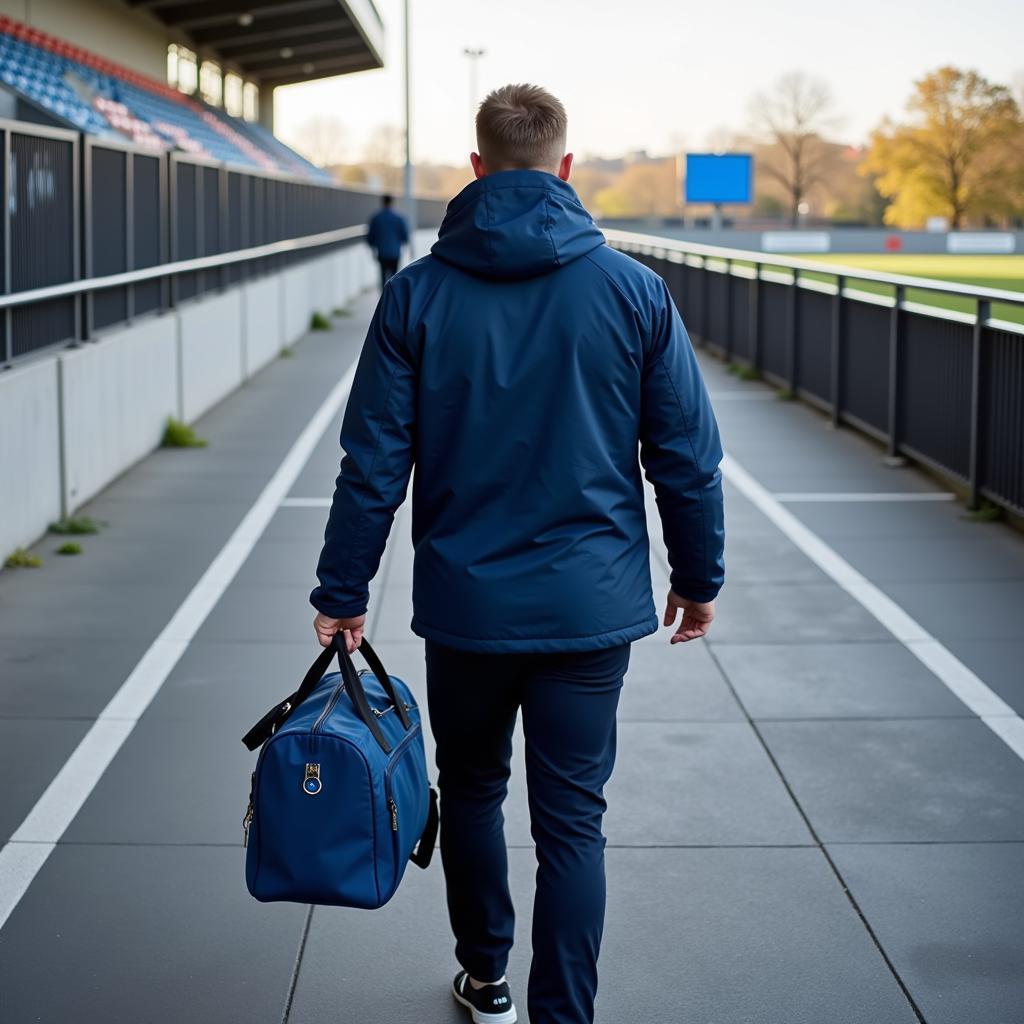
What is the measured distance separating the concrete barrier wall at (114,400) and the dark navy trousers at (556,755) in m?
6.53

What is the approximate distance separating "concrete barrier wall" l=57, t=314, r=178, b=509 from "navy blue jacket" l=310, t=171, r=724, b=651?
6641mm

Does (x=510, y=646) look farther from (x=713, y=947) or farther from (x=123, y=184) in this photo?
(x=123, y=184)

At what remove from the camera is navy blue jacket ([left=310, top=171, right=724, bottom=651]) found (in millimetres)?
3111

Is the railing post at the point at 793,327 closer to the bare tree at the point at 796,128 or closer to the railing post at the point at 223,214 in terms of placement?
the railing post at the point at 223,214

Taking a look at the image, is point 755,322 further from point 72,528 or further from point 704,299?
point 72,528

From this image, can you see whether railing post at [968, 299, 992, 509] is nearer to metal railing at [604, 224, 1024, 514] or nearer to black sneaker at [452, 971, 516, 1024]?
metal railing at [604, 224, 1024, 514]

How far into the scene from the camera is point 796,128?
397ft

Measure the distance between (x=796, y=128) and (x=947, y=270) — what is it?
71.8 metres

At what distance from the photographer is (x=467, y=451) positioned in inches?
124

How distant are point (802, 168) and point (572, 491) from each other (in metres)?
121

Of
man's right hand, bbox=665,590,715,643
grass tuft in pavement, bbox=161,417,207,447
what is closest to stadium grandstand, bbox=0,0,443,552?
grass tuft in pavement, bbox=161,417,207,447

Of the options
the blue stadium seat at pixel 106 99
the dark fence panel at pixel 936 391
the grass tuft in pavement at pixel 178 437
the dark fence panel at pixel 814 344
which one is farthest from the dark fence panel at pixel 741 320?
the blue stadium seat at pixel 106 99

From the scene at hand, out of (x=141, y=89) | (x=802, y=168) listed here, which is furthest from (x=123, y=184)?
(x=802, y=168)

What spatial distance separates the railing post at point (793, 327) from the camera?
1541 cm
